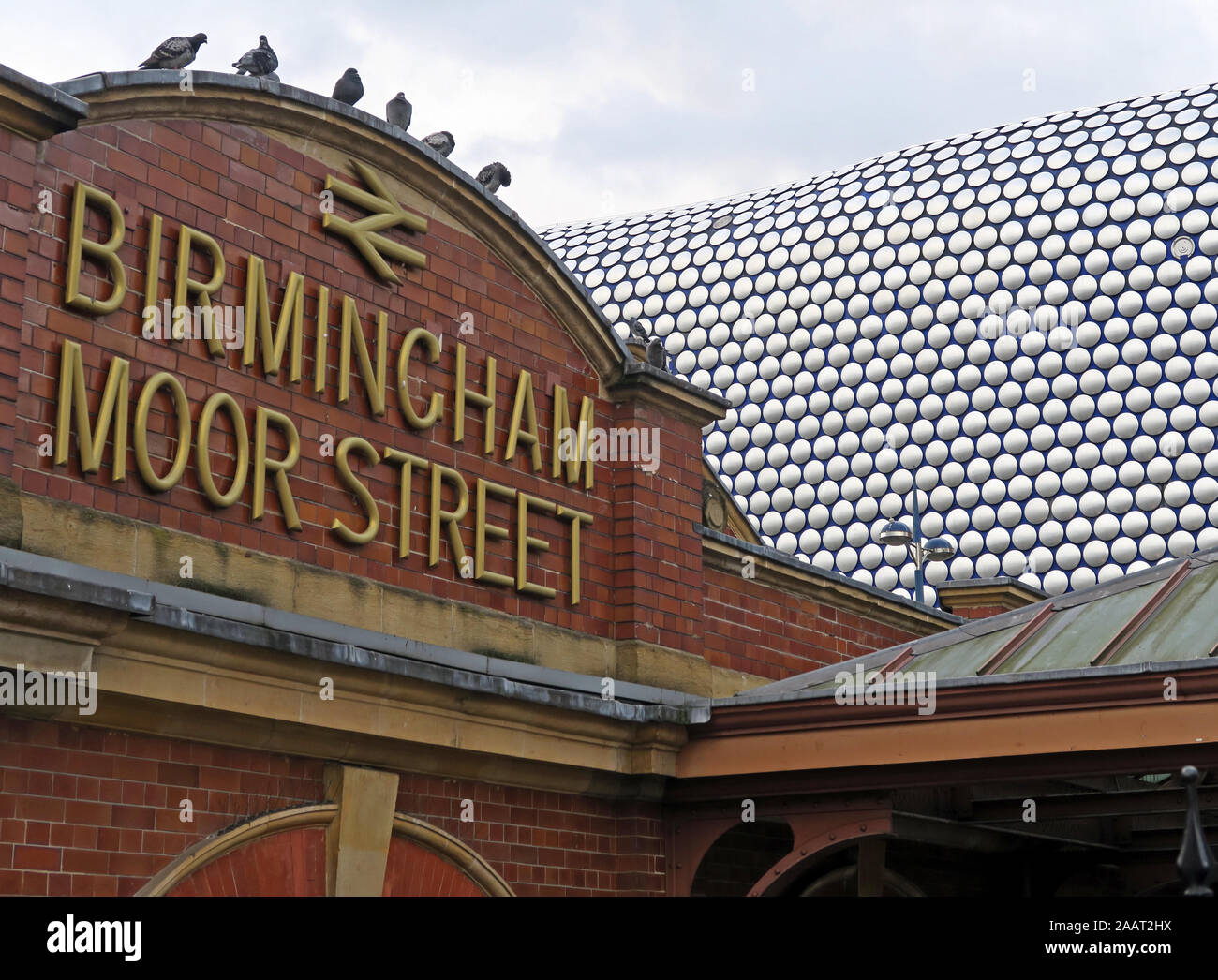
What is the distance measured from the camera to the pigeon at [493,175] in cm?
1218

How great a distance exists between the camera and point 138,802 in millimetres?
8398

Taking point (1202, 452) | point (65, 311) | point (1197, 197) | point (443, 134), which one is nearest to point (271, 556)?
point (65, 311)

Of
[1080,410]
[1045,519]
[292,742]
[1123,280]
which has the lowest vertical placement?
[292,742]

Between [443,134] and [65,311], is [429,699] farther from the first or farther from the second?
[443,134]

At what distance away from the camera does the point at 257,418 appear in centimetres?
966

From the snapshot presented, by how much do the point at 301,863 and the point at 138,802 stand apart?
1218 mm

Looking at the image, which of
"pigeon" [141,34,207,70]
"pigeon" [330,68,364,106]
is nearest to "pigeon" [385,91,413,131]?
"pigeon" [330,68,364,106]

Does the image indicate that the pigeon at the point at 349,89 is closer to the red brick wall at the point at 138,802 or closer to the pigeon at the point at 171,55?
the pigeon at the point at 171,55

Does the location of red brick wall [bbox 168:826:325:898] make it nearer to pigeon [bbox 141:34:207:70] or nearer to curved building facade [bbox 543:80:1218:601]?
pigeon [bbox 141:34:207:70]

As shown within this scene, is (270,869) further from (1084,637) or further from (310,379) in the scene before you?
(1084,637)

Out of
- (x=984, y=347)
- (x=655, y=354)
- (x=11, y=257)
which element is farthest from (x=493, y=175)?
(x=984, y=347)

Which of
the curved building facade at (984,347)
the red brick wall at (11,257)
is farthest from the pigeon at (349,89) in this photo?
the curved building facade at (984,347)

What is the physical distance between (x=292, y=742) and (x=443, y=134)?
15.5 feet

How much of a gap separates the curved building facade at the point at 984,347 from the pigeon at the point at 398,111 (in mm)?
39191
